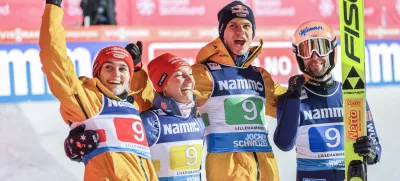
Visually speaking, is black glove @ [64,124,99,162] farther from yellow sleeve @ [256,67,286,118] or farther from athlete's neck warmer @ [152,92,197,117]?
yellow sleeve @ [256,67,286,118]

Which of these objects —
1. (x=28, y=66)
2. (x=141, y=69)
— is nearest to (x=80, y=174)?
(x=28, y=66)

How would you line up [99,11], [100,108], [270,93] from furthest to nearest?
1. [99,11]
2. [270,93]
3. [100,108]

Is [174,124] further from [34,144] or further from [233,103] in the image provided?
[34,144]

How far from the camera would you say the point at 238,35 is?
5.58 metres

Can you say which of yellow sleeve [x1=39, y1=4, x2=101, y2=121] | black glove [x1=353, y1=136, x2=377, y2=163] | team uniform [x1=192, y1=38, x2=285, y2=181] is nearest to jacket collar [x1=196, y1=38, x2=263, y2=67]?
team uniform [x1=192, y1=38, x2=285, y2=181]

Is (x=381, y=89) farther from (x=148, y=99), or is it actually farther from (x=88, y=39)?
(x=148, y=99)

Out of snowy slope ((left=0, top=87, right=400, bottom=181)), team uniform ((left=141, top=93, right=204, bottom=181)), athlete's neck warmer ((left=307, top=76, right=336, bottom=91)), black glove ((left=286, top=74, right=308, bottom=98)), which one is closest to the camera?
team uniform ((left=141, top=93, right=204, bottom=181))

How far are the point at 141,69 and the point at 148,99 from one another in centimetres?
21

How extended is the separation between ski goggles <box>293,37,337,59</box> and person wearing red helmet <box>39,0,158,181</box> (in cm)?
125

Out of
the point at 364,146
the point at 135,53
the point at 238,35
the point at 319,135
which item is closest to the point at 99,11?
the point at 135,53

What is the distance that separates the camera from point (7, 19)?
708cm

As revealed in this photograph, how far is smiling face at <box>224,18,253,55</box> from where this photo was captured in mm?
5578

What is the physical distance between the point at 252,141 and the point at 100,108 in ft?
3.74

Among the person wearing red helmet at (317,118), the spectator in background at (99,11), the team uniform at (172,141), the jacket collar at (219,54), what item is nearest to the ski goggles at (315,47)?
the person wearing red helmet at (317,118)
